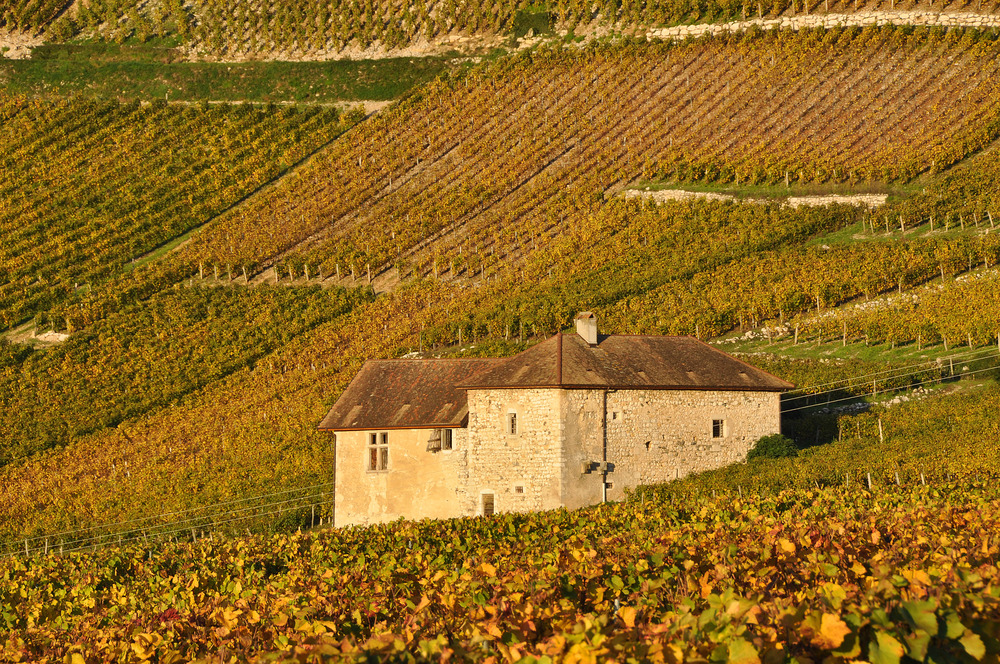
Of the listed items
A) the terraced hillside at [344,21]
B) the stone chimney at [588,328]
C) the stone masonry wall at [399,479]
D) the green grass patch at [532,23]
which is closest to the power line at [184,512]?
the stone masonry wall at [399,479]

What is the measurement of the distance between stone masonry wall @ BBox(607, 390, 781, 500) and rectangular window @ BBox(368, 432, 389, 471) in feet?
26.5

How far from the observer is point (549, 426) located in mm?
32281

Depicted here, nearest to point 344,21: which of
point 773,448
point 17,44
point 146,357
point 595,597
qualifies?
point 17,44

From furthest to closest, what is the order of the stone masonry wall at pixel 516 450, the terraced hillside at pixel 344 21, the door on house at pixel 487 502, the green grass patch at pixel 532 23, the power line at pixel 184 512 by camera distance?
the green grass patch at pixel 532 23 < the terraced hillside at pixel 344 21 < the power line at pixel 184 512 < the door on house at pixel 487 502 < the stone masonry wall at pixel 516 450

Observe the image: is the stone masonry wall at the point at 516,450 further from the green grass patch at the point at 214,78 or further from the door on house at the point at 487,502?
the green grass patch at the point at 214,78

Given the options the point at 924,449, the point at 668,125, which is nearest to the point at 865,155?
the point at 668,125

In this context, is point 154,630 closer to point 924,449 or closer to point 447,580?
point 447,580

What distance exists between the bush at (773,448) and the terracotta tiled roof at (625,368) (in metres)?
1.78

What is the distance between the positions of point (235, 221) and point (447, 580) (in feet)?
212

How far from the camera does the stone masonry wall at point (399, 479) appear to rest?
34.7 metres

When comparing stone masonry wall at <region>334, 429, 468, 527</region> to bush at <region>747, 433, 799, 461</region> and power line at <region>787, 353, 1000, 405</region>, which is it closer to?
bush at <region>747, 433, 799, 461</region>

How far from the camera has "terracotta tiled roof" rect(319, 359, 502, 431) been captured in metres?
35.4

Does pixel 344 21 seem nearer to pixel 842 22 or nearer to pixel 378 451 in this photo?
pixel 842 22

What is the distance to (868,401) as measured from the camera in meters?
39.4
